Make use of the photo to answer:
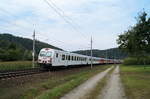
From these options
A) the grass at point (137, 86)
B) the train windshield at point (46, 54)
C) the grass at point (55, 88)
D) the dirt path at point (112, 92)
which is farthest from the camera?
the train windshield at point (46, 54)

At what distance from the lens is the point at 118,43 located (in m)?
56.0

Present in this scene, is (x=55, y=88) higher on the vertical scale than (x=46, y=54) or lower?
lower

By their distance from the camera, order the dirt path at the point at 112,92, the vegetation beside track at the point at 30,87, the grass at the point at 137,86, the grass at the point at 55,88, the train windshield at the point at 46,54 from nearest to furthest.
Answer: the grass at the point at 55,88 → the vegetation beside track at the point at 30,87 → the dirt path at the point at 112,92 → the grass at the point at 137,86 → the train windshield at the point at 46,54

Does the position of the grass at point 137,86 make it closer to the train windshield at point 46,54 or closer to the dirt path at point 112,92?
the dirt path at point 112,92

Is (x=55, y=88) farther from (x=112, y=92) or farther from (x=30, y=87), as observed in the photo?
(x=112, y=92)

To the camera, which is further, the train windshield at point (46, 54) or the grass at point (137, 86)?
the train windshield at point (46, 54)

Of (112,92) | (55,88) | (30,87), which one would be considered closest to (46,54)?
(30,87)

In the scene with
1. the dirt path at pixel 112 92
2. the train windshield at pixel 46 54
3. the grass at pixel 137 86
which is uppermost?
the train windshield at pixel 46 54

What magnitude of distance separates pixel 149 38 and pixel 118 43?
20953 millimetres

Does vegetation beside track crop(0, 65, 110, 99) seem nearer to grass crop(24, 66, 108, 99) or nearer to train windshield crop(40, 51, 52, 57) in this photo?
grass crop(24, 66, 108, 99)

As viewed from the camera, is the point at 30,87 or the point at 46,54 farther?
the point at 46,54

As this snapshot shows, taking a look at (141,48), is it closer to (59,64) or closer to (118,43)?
(59,64)

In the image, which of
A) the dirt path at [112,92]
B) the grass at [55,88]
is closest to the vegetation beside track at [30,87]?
the grass at [55,88]

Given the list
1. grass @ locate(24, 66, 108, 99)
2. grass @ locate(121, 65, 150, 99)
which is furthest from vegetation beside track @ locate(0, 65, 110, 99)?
grass @ locate(121, 65, 150, 99)
